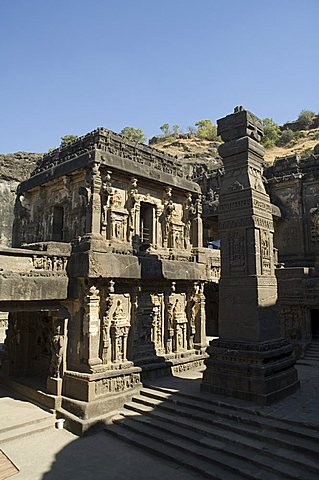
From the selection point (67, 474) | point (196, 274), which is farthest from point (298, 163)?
point (67, 474)

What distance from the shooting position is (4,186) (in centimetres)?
2217

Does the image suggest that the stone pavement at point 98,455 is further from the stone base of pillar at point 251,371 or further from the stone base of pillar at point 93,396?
the stone base of pillar at point 93,396

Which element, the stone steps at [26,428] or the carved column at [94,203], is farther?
the carved column at [94,203]

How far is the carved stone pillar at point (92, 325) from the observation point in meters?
9.76

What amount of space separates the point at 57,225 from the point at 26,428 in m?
6.66

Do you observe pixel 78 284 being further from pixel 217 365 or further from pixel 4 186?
pixel 4 186

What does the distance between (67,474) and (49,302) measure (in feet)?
14.6

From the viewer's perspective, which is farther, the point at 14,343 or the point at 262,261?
the point at 14,343

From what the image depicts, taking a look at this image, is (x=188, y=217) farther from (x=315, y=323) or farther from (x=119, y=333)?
(x=315, y=323)

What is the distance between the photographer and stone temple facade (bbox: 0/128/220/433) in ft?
31.5

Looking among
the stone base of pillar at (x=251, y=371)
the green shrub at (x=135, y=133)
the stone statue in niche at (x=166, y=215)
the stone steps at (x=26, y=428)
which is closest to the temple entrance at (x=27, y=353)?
the stone steps at (x=26, y=428)

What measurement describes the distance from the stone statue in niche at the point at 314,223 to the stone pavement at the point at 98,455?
1317 centimetres

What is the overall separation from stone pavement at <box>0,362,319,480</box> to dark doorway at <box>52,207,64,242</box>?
637 centimetres

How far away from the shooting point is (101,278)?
1014 centimetres
